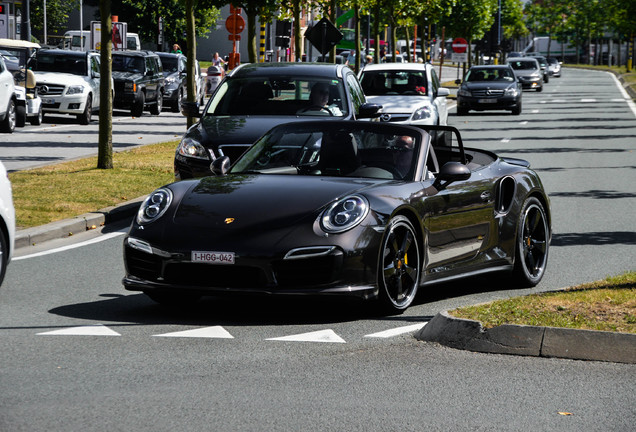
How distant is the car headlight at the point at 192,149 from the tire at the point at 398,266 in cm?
554

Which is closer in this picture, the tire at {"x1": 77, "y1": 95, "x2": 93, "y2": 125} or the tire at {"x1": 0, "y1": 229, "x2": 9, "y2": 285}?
the tire at {"x1": 0, "y1": 229, "x2": 9, "y2": 285}

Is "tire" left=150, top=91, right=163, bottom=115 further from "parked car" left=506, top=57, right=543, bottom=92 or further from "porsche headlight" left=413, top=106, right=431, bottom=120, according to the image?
"parked car" left=506, top=57, right=543, bottom=92

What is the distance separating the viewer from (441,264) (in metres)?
8.31

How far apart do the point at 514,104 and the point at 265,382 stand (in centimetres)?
3521

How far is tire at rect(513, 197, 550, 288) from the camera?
9117 millimetres

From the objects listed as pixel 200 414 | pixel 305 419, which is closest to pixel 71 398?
pixel 200 414

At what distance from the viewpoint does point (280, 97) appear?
49.1ft

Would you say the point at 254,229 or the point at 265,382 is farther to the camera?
the point at 254,229

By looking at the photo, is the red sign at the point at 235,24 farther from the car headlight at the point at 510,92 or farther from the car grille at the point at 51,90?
the car headlight at the point at 510,92

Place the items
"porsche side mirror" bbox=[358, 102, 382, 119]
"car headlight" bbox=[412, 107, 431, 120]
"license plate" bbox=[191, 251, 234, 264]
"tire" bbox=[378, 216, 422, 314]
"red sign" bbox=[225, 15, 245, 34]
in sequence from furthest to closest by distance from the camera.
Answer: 1. "red sign" bbox=[225, 15, 245, 34]
2. "car headlight" bbox=[412, 107, 431, 120]
3. "porsche side mirror" bbox=[358, 102, 382, 119]
4. "tire" bbox=[378, 216, 422, 314]
5. "license plate" bbox=[191, 251, 234, 264]

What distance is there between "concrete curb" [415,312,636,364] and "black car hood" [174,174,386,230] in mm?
1236

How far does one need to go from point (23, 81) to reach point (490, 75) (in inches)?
776

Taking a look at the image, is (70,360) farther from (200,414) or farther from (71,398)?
(200,414)

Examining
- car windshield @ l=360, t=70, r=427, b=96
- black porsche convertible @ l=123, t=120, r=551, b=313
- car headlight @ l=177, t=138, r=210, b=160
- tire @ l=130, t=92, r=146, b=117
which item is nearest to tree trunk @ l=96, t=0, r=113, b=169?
car headlight @ l=177, t=138, r=210, b=160
